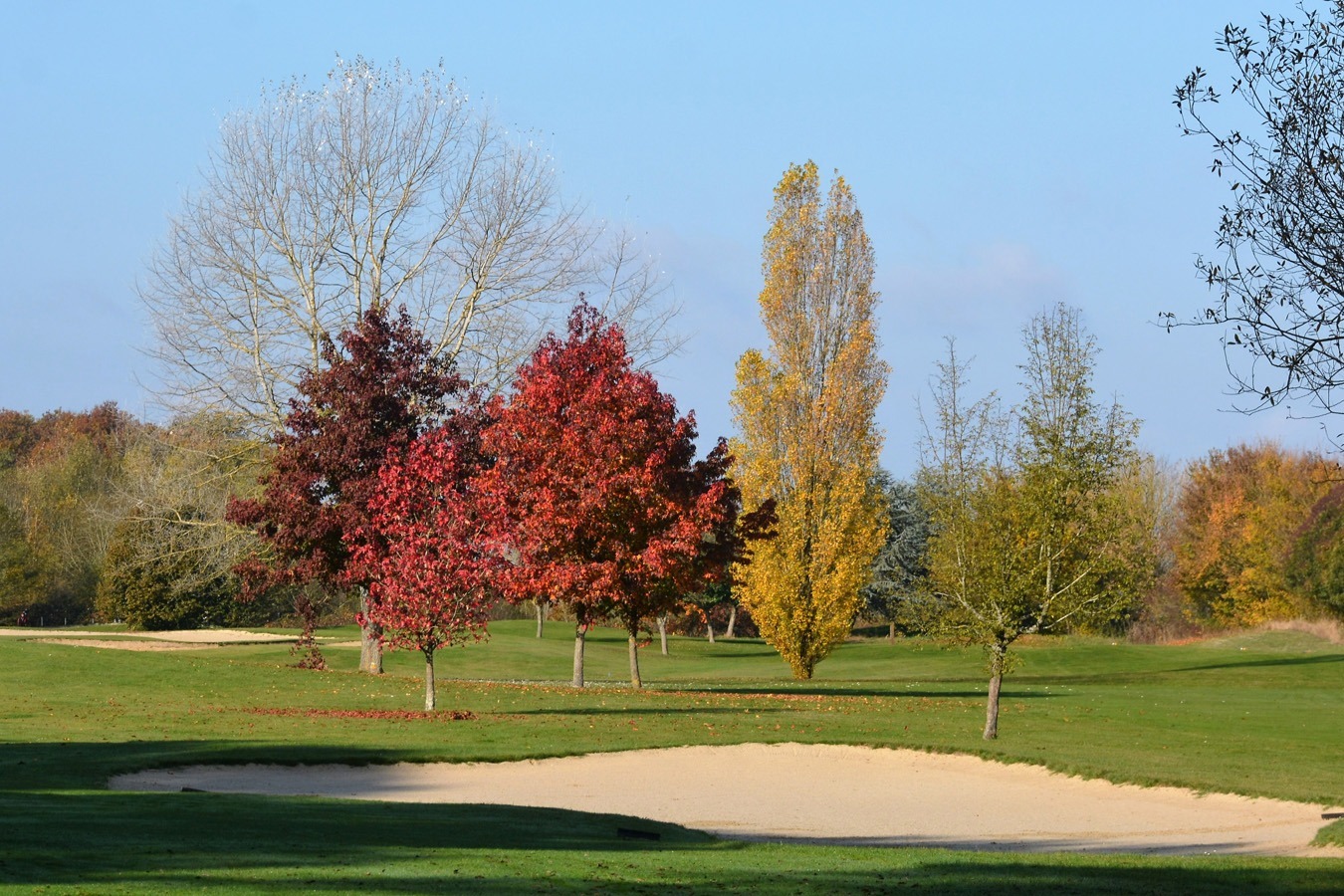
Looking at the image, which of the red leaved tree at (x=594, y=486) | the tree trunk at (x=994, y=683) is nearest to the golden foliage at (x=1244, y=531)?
the red leaved tree at (x=594, y=486)

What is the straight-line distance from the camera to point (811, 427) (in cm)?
3944

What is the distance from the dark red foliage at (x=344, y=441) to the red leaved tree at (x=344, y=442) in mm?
21

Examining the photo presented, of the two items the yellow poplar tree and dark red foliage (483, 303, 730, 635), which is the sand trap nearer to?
dark red foliage (483, 303, 730, 635)

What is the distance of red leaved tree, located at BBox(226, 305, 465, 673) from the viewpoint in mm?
29984

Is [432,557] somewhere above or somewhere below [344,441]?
below

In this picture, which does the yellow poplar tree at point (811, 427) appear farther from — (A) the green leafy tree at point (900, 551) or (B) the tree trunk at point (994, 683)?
(A) the green leafy tree at point (900, 551)

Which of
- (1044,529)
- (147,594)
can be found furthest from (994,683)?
(147,594)

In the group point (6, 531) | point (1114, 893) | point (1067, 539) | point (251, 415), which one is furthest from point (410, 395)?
point (6, 531)

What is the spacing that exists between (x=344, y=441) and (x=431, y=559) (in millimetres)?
6439

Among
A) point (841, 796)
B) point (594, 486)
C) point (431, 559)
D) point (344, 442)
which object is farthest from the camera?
point (344, 442)

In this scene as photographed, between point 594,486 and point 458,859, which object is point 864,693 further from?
point 458,859

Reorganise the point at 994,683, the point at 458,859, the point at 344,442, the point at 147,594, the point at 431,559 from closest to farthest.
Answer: the point at 458,859, the point at 994,683, the point at 431,559, the point at 344,442, the point at 147,594

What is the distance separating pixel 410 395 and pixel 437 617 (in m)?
8.01

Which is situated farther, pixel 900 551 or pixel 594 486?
pixel 900 551
